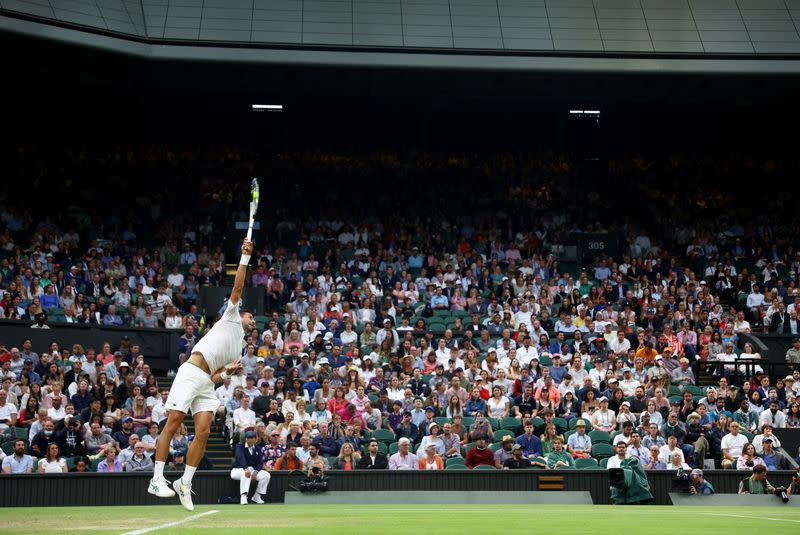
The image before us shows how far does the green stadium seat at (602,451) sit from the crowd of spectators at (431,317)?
0.13 ft

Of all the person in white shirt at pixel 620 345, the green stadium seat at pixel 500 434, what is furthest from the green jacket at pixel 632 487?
the person in white shirt at pixel 620 345

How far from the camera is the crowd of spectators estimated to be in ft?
64.5

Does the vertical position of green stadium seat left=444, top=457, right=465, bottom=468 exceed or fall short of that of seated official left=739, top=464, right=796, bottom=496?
it exceeds it

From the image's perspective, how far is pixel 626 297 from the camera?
27.6 metres

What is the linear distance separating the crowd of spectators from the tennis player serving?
7422 millimetres

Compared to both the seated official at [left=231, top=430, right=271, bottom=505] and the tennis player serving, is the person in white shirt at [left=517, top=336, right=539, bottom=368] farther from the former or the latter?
the tennis player serving

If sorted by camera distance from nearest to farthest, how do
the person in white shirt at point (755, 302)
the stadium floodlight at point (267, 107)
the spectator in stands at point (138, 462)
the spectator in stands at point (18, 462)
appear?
the spectator in stands at point (18, 462), the spectator in stands at point (138, 462), the person in white shirt at point (755, 302), the stadium floodlight at point (267, 107)

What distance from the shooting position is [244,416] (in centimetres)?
2022

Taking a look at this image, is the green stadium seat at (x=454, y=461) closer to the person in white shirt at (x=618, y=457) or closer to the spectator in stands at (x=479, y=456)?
the spectator in stands at (x=479, y=456)

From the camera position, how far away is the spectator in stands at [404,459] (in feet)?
62.4

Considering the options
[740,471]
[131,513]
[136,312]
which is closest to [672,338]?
[740,471]

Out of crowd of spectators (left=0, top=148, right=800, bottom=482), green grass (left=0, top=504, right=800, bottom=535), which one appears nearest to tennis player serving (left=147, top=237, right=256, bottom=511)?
green grass (left=0, top=504, right=800, bottom=535)

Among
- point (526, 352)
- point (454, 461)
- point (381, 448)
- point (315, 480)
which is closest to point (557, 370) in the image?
point (526, 352)

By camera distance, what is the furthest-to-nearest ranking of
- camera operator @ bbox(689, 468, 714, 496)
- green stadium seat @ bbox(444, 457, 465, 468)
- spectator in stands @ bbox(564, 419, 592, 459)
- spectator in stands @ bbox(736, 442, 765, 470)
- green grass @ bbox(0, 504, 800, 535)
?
spectator in stands @ bbox(564, 419, 592, 459)
spectator in stands @ bbox(736, 442, 765, 470)
green stadium seat @ bbox(444, 457, 465, 468)
camera operator @ bbox(689, 468, 714, 496)
green grass @ bbox(0, 504, 800, 535)
